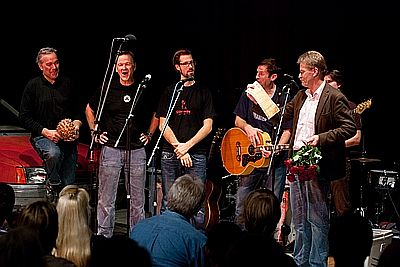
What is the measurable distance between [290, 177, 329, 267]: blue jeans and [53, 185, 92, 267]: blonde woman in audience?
7.73 feet

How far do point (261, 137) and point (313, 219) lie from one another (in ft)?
4.44

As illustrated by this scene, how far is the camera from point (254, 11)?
35.2 ft

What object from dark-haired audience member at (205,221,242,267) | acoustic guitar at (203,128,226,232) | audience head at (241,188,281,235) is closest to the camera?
dark-haired audience member at (205,221,242,267)

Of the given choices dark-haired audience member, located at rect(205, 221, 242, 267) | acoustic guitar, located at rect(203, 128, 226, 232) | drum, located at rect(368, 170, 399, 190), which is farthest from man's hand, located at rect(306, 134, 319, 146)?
drum, located at rect(368, 170, 399, 190)

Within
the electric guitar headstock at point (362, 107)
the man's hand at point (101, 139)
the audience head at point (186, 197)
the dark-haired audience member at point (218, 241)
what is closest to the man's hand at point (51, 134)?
the man's hand at point (101, 139)

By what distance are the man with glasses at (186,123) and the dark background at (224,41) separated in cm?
221

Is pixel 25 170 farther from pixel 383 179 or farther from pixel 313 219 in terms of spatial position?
pixel 383 179

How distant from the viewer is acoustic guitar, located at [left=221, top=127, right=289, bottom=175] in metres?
7.77

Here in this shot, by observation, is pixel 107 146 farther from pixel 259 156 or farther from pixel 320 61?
pixel 320 61

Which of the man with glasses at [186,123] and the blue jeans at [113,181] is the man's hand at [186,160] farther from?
the blue jeans at [113,181]

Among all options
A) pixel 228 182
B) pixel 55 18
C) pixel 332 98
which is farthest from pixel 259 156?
pixel 55 18

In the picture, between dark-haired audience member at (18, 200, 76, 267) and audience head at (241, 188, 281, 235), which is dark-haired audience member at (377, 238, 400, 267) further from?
dark-haired audience member at (18, 200, 76, 267)

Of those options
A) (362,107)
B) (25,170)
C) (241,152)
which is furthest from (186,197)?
(362,107)

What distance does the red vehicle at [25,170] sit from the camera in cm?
845
